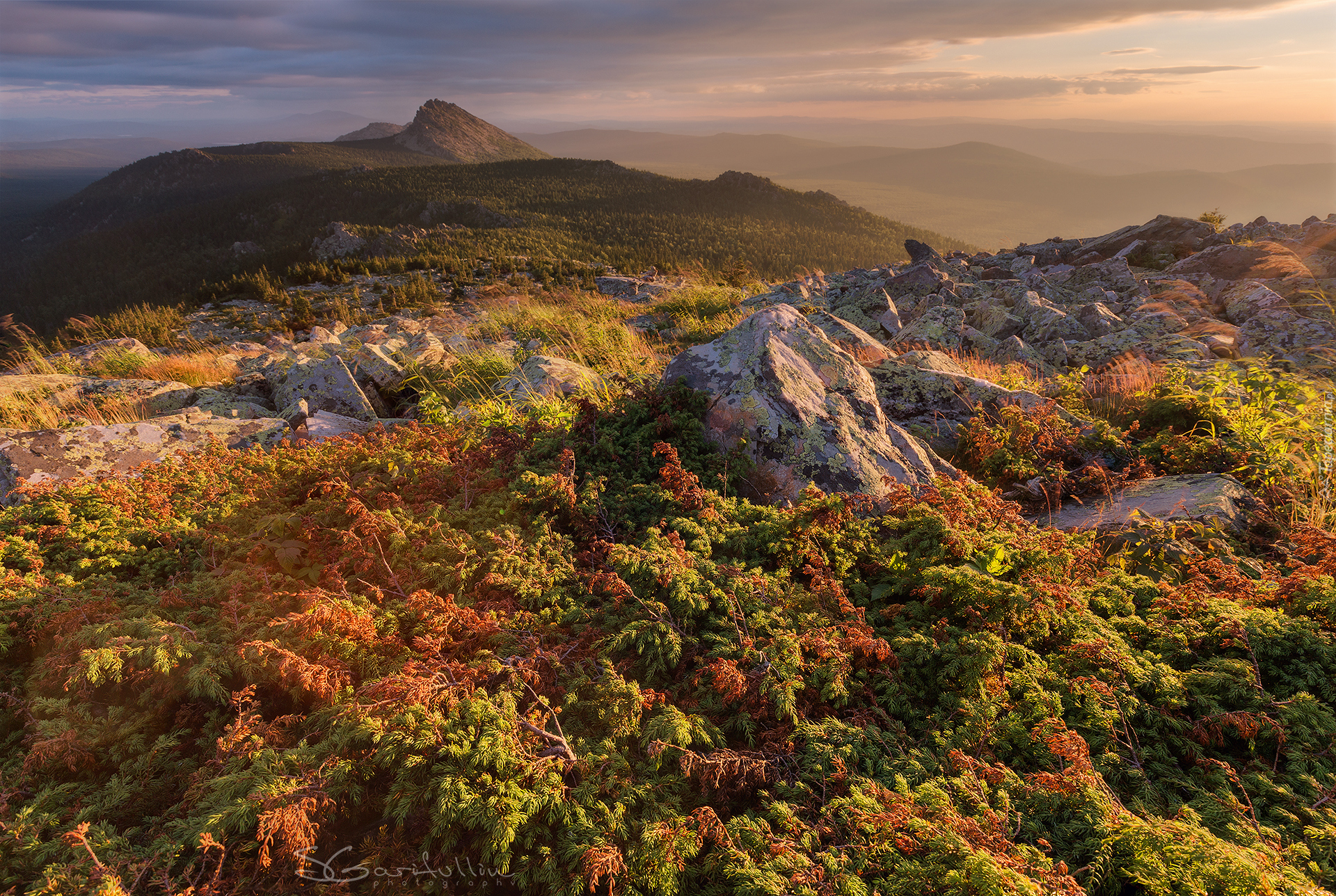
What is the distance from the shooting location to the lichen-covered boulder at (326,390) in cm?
787

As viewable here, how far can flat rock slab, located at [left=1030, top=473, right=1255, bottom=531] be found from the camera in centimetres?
462

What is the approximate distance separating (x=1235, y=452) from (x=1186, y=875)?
17.9 ft

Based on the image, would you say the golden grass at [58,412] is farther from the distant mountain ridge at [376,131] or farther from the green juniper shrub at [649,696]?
the distant mountain ridge at [376,131]

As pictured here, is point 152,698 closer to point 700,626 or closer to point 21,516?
point 21,516

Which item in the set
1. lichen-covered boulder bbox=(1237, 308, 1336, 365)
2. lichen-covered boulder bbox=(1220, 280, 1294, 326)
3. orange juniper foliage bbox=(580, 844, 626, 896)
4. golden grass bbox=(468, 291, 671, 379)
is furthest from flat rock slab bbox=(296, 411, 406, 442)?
lichen-covered boulder bbox=(1220, 280, 1294, 326)

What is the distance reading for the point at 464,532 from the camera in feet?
12.7

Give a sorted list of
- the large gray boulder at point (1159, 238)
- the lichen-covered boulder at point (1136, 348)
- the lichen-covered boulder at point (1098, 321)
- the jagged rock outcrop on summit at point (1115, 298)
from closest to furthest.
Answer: the lichen-covered boulder at point (1136, 348), the jagged rock outcrop on summit at point (1115, 298), the lichen-covered boulder at point (1098, 321), the large gray boulder at point (1159, 238)

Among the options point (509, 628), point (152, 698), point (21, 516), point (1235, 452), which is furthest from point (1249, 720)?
point (21, 516)

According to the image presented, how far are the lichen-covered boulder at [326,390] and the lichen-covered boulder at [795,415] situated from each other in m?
4.80

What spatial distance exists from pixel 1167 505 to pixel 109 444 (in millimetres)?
10066

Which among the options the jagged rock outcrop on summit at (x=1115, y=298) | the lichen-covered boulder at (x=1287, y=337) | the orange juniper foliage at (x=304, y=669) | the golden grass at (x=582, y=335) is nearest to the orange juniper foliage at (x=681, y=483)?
the orange juniper foliage at (x=304, y=669)

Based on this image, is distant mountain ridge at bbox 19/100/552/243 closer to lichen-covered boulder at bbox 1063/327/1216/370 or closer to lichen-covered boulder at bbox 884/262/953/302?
lichen-covered boulder at bbox 884/262/953/302

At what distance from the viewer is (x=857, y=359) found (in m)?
7.93

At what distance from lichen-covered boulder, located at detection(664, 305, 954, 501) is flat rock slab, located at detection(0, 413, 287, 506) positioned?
4.63 m
